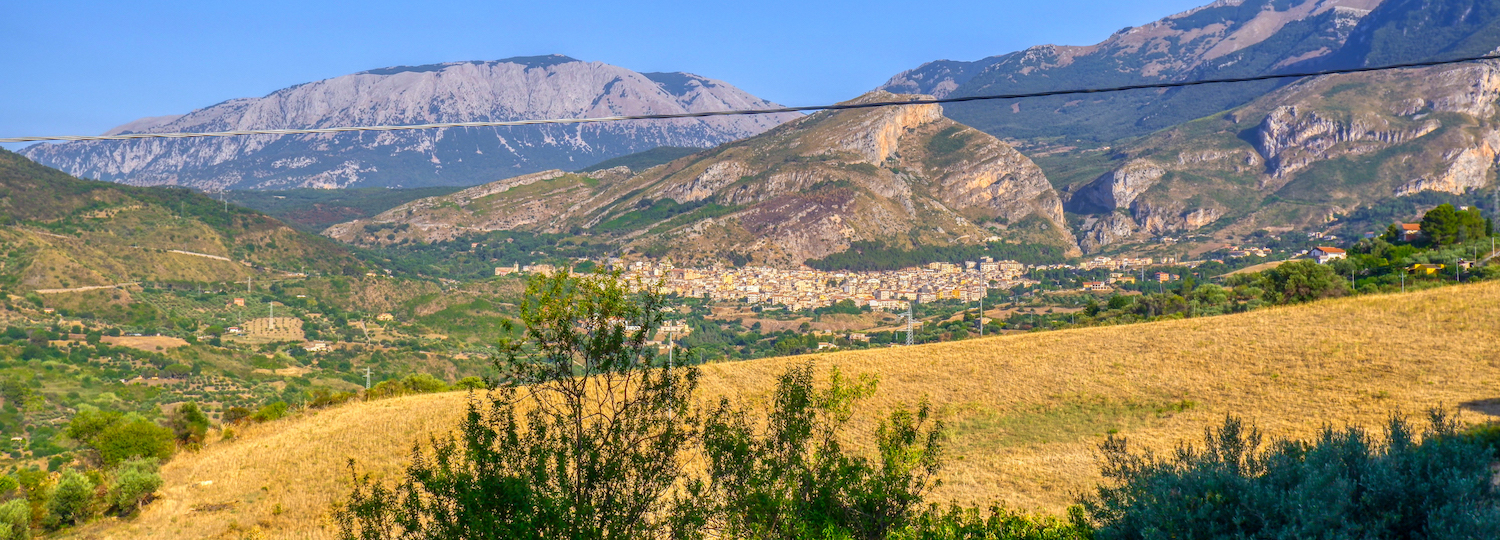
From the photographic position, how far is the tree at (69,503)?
89.7 feet

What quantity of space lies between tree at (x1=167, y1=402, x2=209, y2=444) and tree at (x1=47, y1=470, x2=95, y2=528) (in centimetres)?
1270

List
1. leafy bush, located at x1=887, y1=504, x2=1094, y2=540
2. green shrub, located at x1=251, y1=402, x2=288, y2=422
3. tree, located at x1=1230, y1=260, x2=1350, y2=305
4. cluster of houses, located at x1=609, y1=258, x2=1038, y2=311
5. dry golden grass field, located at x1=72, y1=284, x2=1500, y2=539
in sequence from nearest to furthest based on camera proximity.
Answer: leafy bush, located at x1=887, y1=504, x2=1094, y2=540, dry golden grass field, located at x1=72, y1=284, x2=1500, y2=539, green shrub, located at x1=251, y1=402, x2=288, y2=422, tree, located at x1=1230, y1=260, x2=1350, y2=305, cluster of houses, located at x1=609, y1=258, x2=1038, y2=311

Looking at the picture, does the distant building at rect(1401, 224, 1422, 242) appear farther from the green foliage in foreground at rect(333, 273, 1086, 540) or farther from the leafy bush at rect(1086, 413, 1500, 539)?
the green foliage in foreground at rect(333, 273, 1086, 540)

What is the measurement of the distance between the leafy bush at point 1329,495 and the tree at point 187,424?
A: 4216 cm

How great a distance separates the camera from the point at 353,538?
1197 centimetres

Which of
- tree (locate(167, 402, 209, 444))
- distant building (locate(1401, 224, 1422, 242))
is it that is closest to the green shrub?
tree (locate(167, 402, 209, 444))

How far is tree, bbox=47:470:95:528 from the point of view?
89.7 ft

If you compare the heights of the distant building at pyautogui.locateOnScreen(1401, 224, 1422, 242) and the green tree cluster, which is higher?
the distant building at pyautogui.locateOnScreen(1401, 224, 1422, 242)

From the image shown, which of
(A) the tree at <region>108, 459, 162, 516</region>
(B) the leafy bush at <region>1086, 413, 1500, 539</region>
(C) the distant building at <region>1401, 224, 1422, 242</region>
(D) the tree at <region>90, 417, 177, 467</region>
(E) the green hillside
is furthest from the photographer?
(E) the green hillside

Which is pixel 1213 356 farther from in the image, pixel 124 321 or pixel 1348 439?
pixel 124 321

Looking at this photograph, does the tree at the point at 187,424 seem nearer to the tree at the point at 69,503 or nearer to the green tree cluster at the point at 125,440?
the green tree cluster at the point at 125,440

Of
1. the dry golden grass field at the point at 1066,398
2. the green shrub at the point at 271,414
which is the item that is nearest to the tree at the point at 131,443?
the dry golden grass field at the point at 1066,398

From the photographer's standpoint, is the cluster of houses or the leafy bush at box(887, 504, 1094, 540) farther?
the cluster of houses

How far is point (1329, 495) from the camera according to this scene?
939 cm
